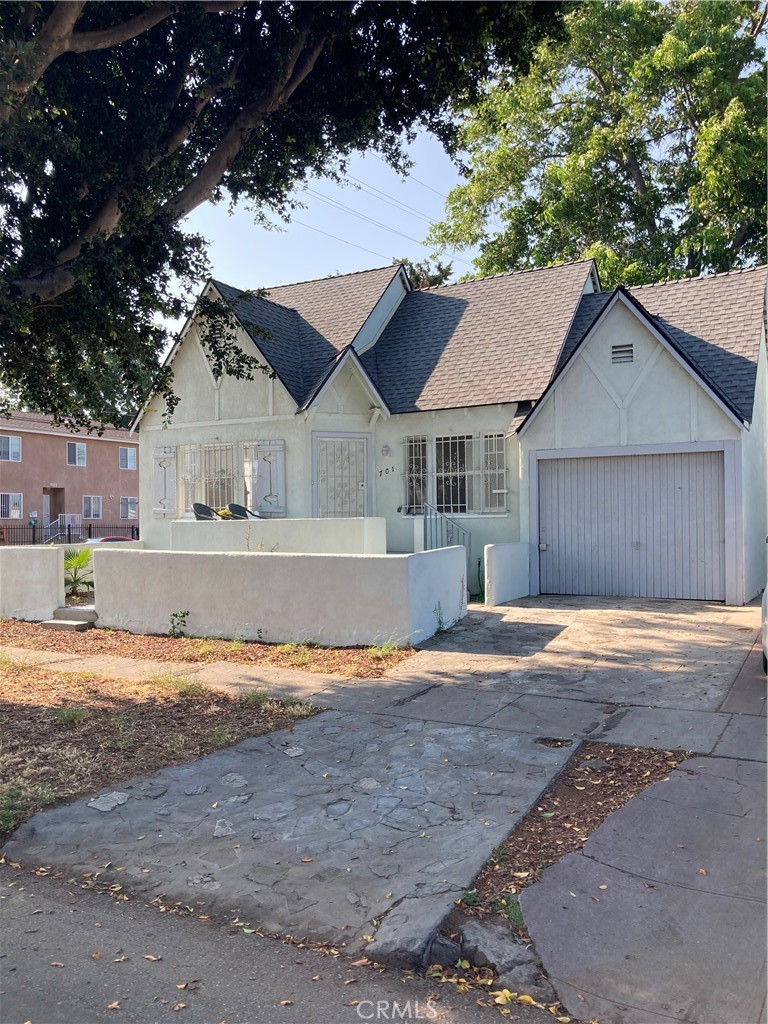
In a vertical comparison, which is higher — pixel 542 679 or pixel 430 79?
pixel 430 79

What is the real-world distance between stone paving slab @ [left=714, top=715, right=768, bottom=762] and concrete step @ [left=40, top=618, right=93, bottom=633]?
932 cm

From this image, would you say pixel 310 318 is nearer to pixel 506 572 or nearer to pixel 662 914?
pixel 506 572

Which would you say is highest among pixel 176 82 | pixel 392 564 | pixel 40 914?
pixel 176 82

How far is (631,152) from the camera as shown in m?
24.3

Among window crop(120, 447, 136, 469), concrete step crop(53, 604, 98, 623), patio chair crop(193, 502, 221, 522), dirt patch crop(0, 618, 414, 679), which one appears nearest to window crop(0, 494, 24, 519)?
window crop(120, 447, 136, 469)

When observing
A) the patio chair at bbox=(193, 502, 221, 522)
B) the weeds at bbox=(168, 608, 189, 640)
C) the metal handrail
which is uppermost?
the patio chair at bbox=(193, 502, 221, 522)

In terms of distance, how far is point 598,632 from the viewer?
10031 millimetres

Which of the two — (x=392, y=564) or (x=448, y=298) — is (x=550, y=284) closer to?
(x=448, y=298)

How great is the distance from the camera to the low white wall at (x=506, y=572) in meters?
12.4

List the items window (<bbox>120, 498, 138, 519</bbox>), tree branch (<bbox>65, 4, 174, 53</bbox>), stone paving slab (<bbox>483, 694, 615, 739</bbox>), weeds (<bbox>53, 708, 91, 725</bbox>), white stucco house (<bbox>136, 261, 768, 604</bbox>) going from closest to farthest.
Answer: stone paving slab (<bbox>483, 694, 615, 739</bbox>) < weeds (<bbox>53, 708, 91, 725</bbox>) < tree branch (<bbox>65, 4, 174, 53</bbox>) < white stucco house (<bbox>136, 261, 768, 604</bbox>) < window (<bbox>120, 498, 138, 519</bbox>)

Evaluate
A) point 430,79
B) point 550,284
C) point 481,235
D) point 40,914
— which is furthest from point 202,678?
point 481,235

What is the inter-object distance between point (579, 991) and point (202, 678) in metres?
6.08

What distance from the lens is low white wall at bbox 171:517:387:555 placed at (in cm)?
1211

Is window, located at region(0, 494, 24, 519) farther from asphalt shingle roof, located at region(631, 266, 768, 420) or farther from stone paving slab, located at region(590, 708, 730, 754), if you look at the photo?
Result: stone paving slab, located at region(590, 708, 730, 754)
